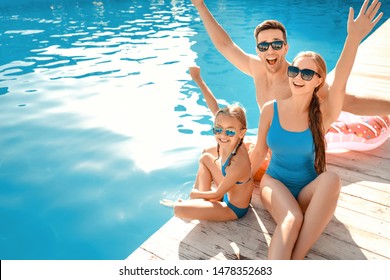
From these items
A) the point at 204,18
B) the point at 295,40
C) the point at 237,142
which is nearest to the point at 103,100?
the point at 204,18

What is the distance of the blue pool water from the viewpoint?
430 centimetres

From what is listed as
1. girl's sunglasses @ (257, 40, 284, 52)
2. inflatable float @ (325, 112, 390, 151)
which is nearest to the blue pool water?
inflatable float @ (325, 112, 390, 151)

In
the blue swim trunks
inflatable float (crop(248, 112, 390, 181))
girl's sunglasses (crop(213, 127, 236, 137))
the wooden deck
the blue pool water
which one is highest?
girl's sunglasses (crop(213, 127, 236, 137))

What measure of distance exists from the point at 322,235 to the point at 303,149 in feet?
2.29

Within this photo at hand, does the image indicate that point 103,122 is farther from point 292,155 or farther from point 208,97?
point 292,155

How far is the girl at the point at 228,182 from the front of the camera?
8.89ft

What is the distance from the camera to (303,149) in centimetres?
264

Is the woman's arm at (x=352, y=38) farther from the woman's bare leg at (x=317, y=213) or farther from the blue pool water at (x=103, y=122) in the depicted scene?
the blue pool water at (x=103, y=122)

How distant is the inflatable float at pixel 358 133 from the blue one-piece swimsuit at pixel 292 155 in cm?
125

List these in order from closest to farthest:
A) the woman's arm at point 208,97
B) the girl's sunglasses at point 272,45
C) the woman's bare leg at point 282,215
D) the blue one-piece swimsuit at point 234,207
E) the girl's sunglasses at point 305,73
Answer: the woman's bare leg at point 282,215, the girl's sunglasses at point 305,73, the blue one-piece swimsuit at point 234,207, the girl's sunglasses at point 272,45, the woman's arm at point 208,97

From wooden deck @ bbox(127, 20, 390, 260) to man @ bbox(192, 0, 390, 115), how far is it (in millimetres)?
685

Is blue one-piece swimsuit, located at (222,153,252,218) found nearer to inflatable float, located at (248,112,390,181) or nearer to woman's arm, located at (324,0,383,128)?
woman's arm, located at (324,0,383,128)

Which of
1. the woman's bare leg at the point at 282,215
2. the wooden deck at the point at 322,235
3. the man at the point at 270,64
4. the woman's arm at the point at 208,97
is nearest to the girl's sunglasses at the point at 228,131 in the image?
the woman's bare leg at the point at 282,215
